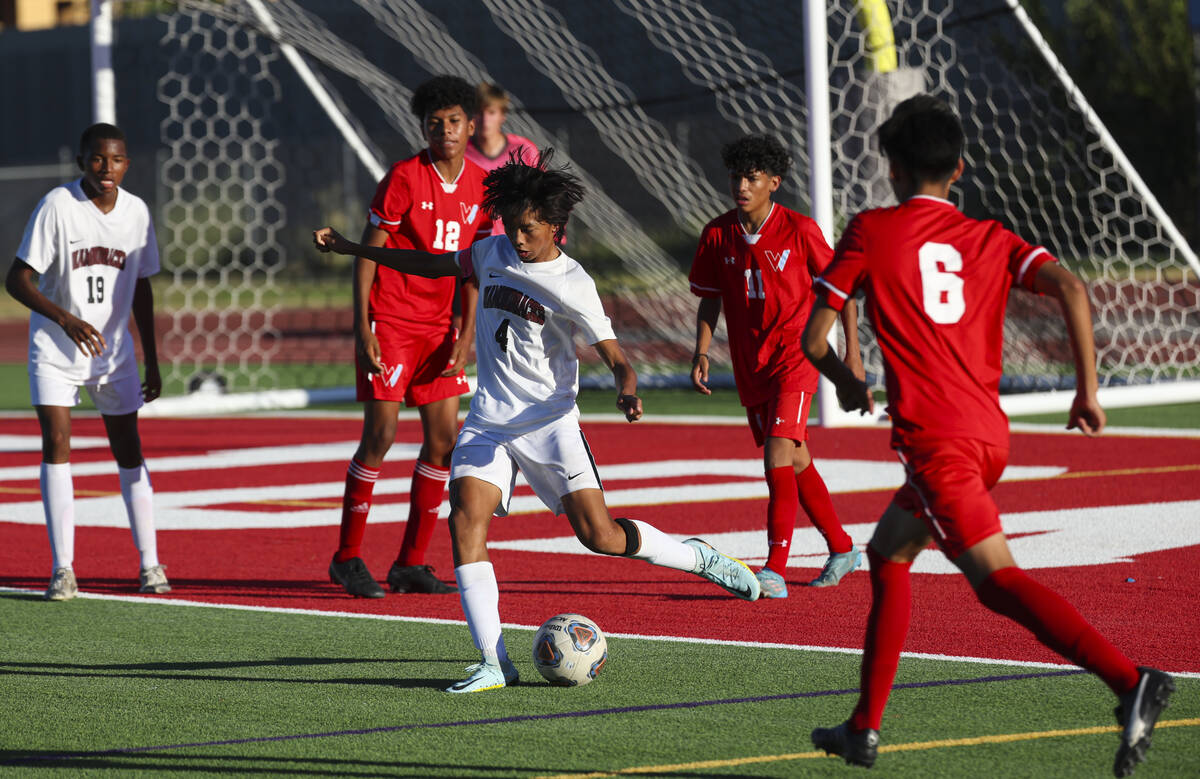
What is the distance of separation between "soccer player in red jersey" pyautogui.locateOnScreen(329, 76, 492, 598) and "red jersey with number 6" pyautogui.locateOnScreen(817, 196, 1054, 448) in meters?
3.42

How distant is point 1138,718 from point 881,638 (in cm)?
70

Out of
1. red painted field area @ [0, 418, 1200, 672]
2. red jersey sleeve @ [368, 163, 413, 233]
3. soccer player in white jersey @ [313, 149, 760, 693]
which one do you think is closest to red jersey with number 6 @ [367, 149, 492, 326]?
red jersey sleeve @ [368, 163, 413, 233]

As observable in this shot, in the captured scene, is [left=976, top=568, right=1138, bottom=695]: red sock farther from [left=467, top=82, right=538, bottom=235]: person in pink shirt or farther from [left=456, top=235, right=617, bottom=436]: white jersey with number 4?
[left=467, top=82, right=538, bottom=235]: person in pink shirt

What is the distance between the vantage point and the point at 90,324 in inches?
320

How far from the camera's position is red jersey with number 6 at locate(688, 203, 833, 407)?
26.6 feet

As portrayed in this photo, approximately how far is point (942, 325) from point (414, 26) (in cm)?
1538

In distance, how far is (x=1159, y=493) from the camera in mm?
10672

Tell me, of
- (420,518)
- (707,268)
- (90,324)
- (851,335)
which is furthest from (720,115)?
(90,324)

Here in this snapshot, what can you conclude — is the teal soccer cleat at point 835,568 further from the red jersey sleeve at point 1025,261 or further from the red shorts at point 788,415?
the red jersey sleeve at point 1025,261

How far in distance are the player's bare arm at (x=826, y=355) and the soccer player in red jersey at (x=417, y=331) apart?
3348mm

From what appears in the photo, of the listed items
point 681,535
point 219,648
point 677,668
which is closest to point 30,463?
point 681,535

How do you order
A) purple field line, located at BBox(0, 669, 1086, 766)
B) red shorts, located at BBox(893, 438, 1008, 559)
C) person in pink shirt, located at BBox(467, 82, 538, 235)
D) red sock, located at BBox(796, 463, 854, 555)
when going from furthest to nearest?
person in pink shirt, located at BBox(467, 82, 538, 235) < red sock, located at BBox(796, 463, 854, 555) < purple field line, located at BBox(0, 669, 1086, 766) < red shorts, located at BBox(893, 438, 1008, 559)

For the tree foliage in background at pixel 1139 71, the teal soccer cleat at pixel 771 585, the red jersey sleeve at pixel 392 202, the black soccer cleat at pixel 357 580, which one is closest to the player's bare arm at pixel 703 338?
the teal soccer cleat at pixel 771 585

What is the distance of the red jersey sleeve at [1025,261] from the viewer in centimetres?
486
